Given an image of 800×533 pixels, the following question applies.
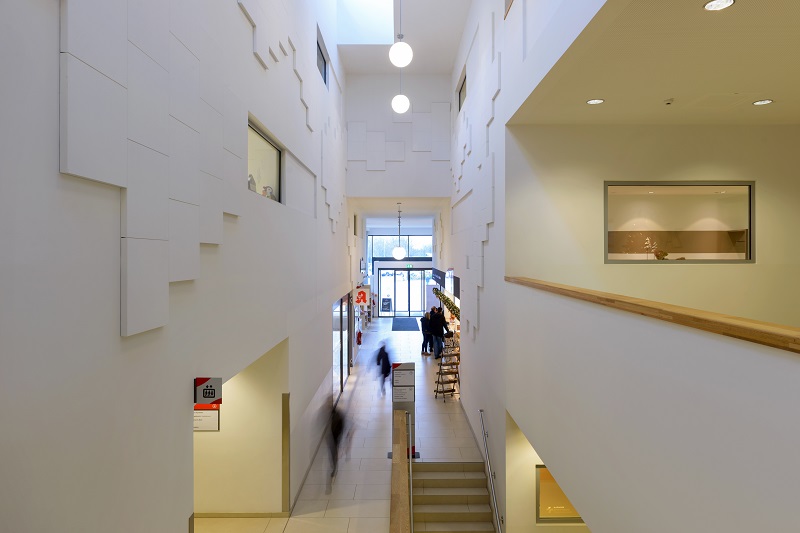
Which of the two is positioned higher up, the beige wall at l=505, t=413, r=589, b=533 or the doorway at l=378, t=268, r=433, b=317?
the doorway at l=378, t=268, r=433, b=317

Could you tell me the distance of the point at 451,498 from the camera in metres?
6.75

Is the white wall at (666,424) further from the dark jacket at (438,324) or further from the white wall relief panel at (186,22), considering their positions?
the dark jacket at (438,324)

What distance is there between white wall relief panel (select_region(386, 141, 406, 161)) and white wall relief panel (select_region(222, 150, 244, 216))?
7635mm

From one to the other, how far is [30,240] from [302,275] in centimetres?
458

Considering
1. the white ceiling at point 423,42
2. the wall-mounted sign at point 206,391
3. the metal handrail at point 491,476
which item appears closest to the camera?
the wall-mounted sign at point 206,391

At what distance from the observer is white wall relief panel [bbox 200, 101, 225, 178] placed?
114 inches

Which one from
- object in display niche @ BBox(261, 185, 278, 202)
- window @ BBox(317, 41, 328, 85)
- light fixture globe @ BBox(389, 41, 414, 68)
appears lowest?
object in display niche @ BBox(261, 185, 278, 202)

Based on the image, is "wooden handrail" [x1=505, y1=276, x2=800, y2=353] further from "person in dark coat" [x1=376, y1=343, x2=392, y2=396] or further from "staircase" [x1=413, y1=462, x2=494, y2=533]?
"person in dark coat" [x1=376, y1=343, x2=392, y2=396]

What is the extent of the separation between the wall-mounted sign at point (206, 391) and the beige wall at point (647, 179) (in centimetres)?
368

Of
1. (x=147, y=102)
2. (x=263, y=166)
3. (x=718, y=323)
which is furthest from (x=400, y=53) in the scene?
(x=718, y=323)

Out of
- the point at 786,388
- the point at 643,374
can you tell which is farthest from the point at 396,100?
the point at 786,388

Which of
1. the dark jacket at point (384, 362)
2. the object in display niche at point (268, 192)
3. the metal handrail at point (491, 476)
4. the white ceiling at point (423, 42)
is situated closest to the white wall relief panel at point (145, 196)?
the object in display niche at point (268, 192)

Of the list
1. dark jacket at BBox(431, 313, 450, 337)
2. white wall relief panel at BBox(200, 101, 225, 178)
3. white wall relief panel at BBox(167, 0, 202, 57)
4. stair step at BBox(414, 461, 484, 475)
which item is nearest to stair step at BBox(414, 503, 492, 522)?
stair step at BBox(414, 461, 484, 475)

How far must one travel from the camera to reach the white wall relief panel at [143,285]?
80.6 inches
